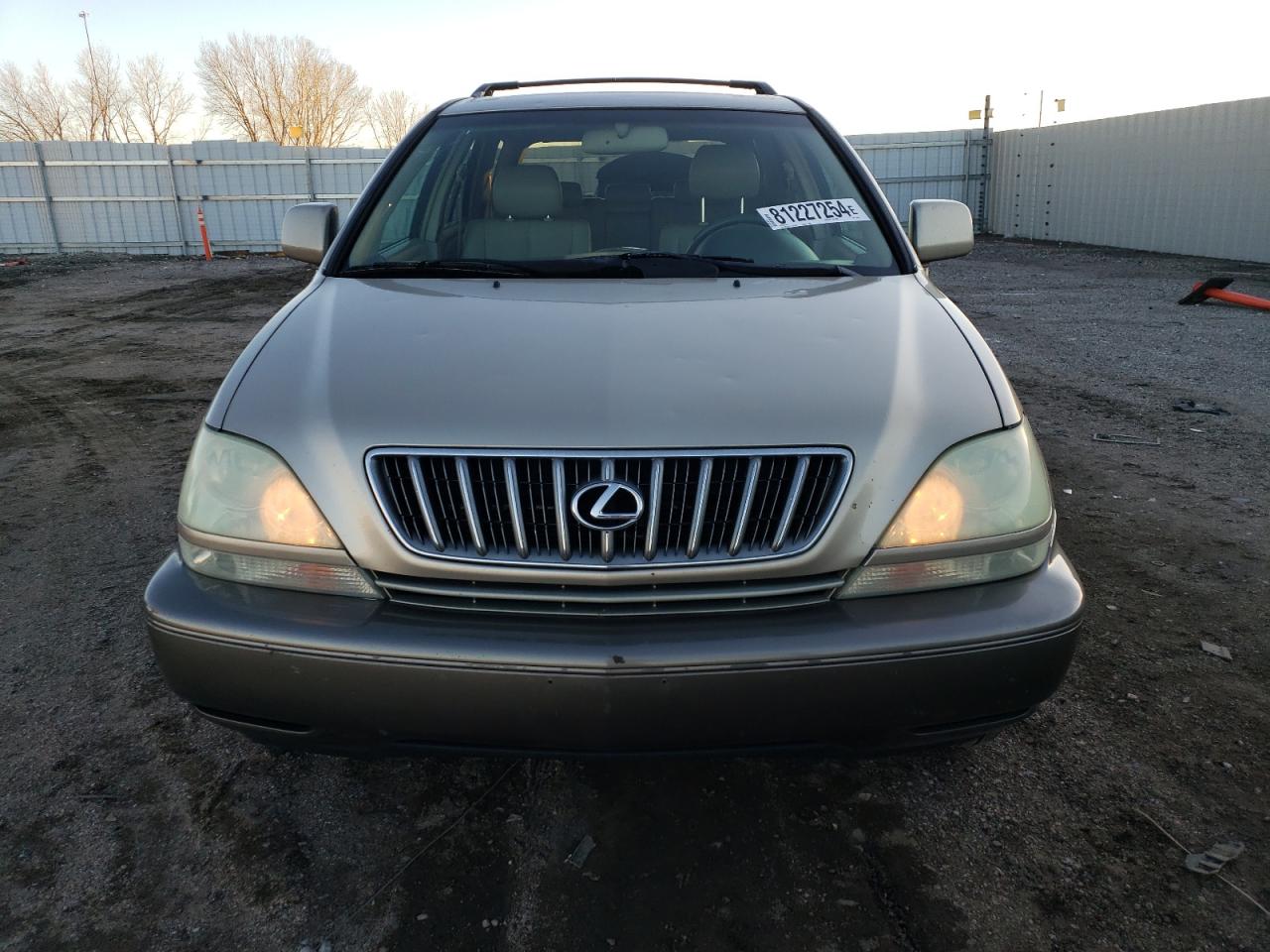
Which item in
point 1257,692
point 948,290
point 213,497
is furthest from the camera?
point 948,290

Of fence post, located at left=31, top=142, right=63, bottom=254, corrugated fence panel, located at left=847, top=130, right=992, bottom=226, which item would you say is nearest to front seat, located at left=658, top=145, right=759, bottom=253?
corrugated fence panel, located at left=847, top=130, right=992, bottom=226

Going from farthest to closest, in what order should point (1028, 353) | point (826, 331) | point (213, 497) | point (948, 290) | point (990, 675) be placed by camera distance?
point (948, 290), point (1028, 353), point (826, 331), point (213, 497), point (990, 675)

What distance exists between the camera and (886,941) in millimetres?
1737

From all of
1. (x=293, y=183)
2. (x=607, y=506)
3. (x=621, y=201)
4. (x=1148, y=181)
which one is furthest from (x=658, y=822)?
(x=293, y=183)

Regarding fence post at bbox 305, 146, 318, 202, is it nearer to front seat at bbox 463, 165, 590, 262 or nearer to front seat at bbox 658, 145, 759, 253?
front seat at bbox 463, 165, 590, 262

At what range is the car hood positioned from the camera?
1721 mm

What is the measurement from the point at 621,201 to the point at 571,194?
17 centimetres

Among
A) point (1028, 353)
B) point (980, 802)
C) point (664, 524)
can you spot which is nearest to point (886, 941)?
point (980, 802)

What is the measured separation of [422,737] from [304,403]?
69 cm

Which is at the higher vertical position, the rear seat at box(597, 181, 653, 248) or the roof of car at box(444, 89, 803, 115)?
the roof of car at box(444, 89, 803, 115)

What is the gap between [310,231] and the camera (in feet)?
9.71

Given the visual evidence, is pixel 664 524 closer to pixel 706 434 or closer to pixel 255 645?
pixel 706 434

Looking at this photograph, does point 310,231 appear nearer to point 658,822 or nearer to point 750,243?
point 750,243

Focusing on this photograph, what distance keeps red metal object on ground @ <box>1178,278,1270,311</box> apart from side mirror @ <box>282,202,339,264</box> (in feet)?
30.5
